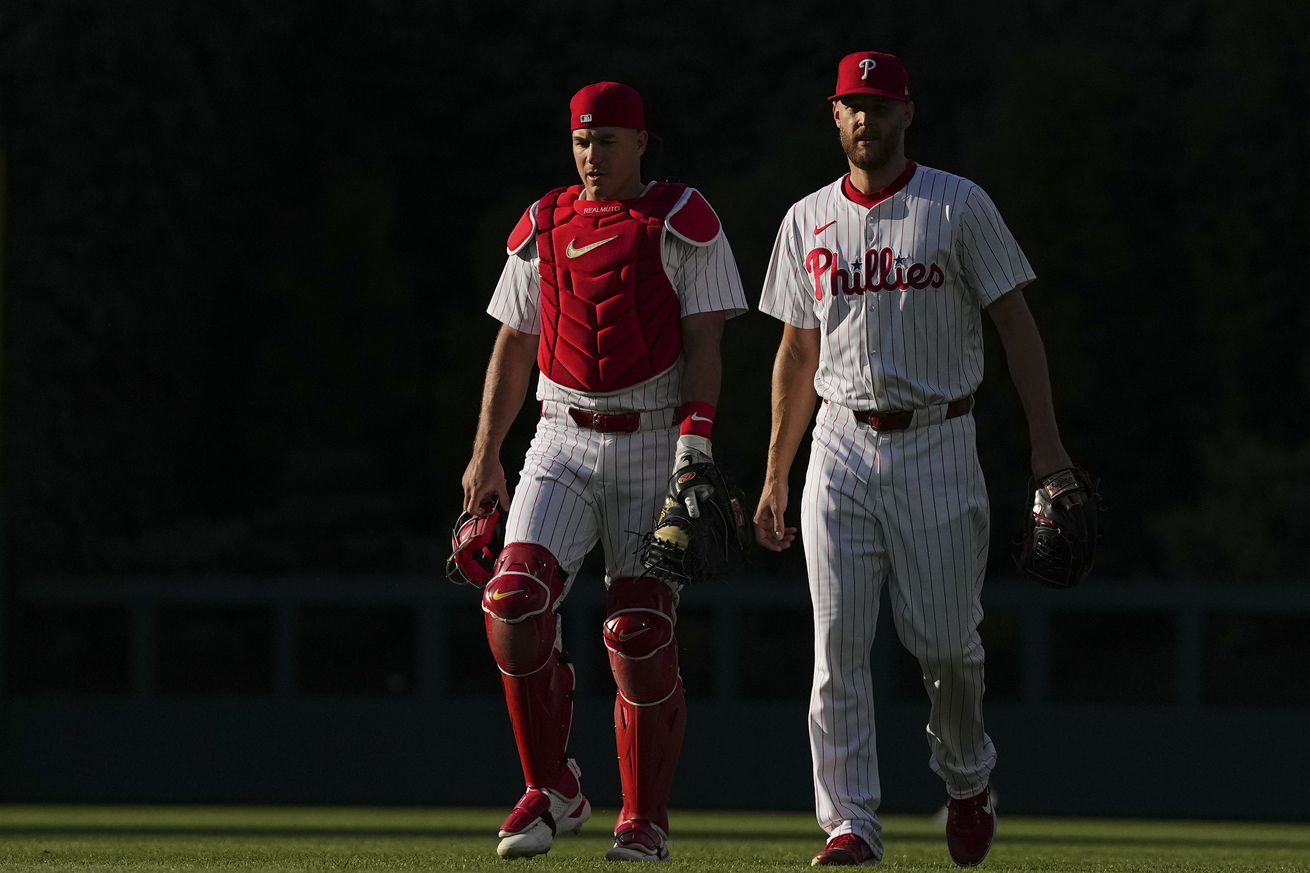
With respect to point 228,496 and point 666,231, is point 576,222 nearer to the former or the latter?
point 666,231

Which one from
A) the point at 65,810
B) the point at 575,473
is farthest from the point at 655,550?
the point at 65,810

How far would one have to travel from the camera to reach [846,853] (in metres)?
7.11

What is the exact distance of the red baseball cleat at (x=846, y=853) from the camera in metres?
7.09

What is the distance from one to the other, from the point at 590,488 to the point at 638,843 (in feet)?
3.49

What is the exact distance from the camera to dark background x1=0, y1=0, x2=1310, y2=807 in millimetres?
22125

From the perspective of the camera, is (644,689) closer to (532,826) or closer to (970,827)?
(532,826)

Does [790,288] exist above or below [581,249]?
below

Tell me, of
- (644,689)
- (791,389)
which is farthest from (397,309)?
(791,389)

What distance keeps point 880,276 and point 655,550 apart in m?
1.03

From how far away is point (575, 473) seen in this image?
24.8 ft

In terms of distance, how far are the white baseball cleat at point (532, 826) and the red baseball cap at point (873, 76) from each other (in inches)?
88.1

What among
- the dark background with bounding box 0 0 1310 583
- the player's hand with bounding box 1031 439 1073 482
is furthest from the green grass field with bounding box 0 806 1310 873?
the dark background with bounding box 0 0 1310 583

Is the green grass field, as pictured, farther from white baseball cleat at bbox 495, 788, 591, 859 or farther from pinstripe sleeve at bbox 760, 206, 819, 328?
pinstripe sleeve at bbox 760, 206, 819, 328

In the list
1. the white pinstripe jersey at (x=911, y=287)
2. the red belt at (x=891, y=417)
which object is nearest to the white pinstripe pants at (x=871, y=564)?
the red belt at (x=891, y=417)
